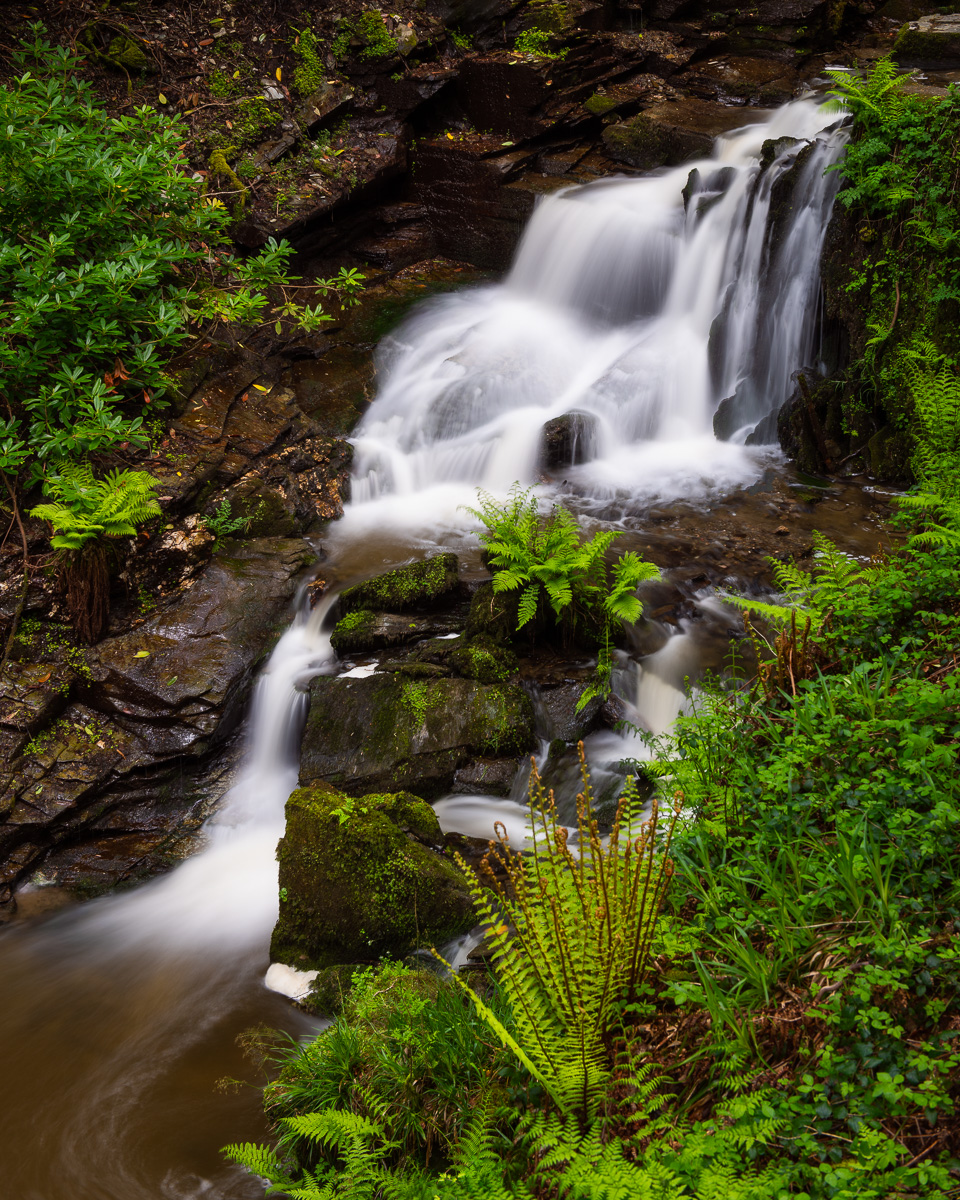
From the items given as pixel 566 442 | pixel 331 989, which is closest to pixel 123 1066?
pixel 331 989

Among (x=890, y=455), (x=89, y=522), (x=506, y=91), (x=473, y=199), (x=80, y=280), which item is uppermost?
(x=506, y=91)

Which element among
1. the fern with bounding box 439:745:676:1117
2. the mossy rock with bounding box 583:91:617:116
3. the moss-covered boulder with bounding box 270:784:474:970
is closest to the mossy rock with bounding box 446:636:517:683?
the moss-covered boulder with bounding box 270:784:474:970

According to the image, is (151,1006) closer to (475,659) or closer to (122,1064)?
(122,1064)

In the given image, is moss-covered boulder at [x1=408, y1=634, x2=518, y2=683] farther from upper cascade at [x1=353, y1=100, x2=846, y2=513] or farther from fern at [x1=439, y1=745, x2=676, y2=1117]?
fern at [x1=439, y1=745, x2=676, y2=1117]

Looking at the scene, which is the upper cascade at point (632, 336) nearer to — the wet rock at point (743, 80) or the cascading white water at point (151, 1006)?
the wet rock at point (743, 80)

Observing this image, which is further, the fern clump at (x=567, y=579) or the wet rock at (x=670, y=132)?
the wet rock at (x=670, y=132)

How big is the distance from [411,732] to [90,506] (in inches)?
123

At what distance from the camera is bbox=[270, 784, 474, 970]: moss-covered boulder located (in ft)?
15.5

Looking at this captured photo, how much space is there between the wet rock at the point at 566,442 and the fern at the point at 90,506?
173 inches

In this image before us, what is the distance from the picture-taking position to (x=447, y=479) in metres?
9.73

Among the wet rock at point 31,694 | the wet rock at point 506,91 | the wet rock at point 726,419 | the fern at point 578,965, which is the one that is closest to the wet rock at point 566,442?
the wet rock at point 726,419

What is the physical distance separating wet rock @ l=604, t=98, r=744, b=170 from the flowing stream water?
14.7 inches

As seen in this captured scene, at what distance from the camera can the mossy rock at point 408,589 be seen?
7223mm

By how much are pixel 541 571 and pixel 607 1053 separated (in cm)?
378
